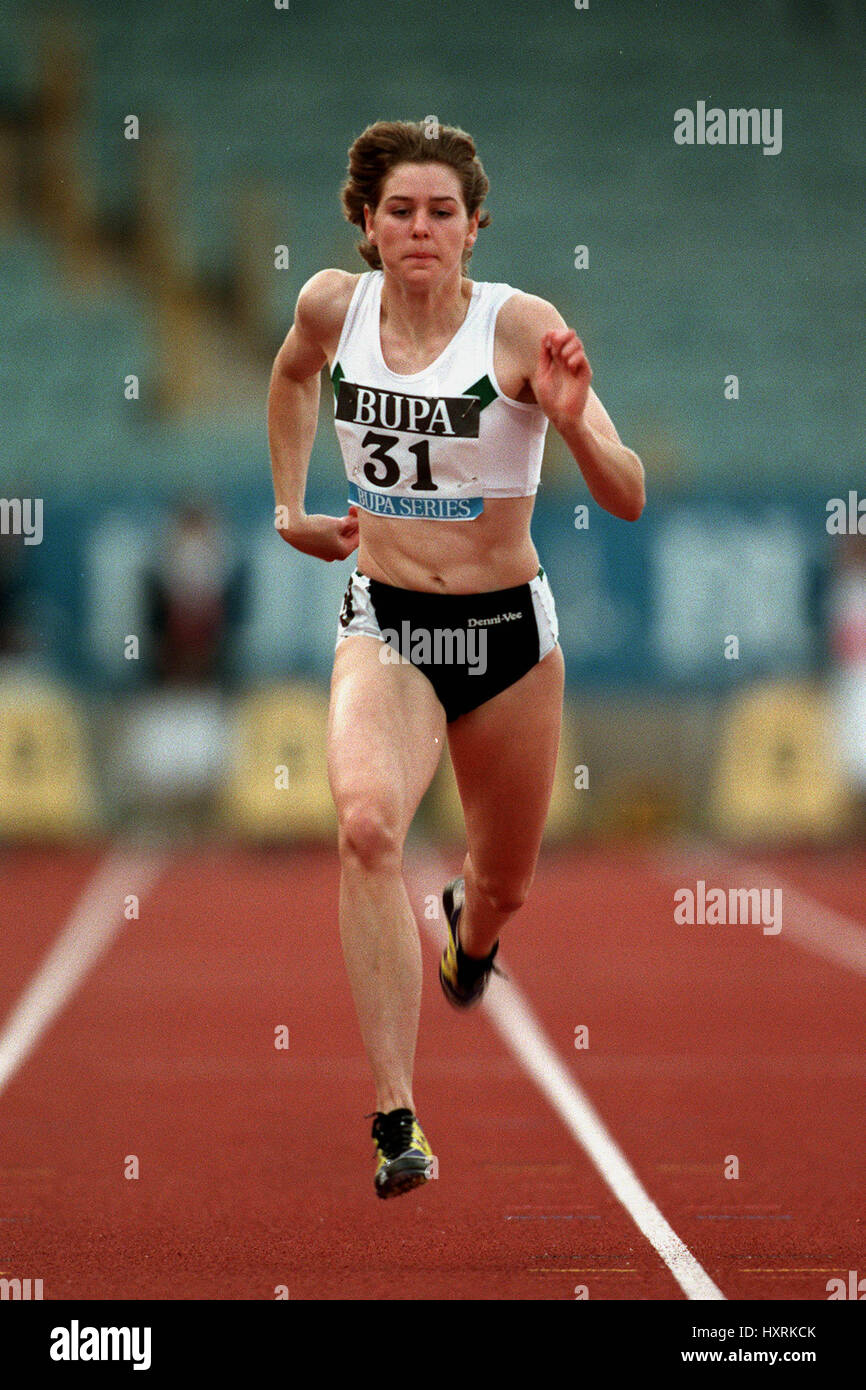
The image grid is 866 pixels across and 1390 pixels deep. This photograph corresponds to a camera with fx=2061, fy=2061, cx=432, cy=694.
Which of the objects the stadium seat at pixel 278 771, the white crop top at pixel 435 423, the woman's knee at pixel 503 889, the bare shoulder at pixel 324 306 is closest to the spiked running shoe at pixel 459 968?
the woman's knee at pixel 503 889

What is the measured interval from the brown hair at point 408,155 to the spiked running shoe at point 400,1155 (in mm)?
1939

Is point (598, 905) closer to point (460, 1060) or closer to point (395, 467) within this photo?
point (460, 1060)

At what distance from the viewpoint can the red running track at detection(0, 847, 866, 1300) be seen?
14.6 feet

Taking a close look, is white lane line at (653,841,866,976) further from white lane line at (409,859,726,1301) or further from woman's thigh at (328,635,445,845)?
woman's thigh at (328,635,445,845)

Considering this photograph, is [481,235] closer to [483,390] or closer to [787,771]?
[787,771]

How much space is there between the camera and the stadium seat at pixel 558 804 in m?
14.4

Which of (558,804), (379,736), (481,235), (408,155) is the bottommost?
(379,736)

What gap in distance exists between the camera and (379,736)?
445 centimetres

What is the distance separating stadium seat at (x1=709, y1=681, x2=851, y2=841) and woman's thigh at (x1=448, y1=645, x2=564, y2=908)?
9377 mm

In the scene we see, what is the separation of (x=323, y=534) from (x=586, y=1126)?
2183 mm

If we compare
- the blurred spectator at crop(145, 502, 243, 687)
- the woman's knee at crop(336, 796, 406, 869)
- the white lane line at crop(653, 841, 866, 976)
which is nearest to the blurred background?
the blurred spectator at crop(145, 502, 243, 687)

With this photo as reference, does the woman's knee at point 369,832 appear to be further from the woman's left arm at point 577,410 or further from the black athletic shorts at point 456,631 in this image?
the woman's left arm at point 577,410

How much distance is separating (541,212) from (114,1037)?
455 inches

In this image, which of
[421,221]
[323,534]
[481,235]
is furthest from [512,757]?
[481,235]
